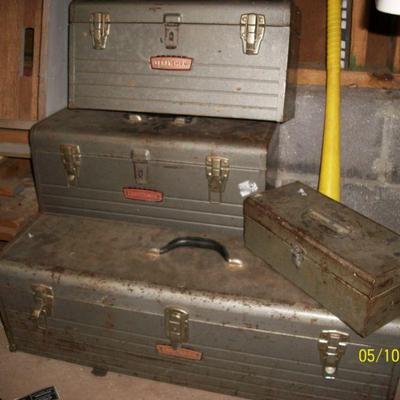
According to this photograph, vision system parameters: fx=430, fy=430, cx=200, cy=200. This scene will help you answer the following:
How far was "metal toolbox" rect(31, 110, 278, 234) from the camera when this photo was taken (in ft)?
5.12

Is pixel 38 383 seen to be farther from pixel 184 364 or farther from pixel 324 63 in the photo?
pixel 324 63

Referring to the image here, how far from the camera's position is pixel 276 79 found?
157cm

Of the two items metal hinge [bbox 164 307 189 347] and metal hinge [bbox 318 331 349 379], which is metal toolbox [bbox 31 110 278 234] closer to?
metal hinge [bbox 164 307 189 347]

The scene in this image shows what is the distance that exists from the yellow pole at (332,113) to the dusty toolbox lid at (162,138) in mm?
263

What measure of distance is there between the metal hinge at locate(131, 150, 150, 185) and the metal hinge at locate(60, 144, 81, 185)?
0.24 metres

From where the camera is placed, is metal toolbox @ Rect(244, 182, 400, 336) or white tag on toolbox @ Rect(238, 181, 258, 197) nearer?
metal toolbox @ Rect(244, 182, 400, 336)

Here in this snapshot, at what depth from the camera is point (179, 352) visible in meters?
1.50

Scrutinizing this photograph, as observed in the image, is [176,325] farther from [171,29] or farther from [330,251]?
[171,29]

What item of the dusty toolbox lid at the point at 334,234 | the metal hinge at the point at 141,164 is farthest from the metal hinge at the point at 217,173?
the metal hinge at the point at 141,164

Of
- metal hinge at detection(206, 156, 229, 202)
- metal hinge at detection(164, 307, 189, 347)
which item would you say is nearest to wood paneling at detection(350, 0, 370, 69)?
metal hinge at detection(206, 156, 229, 202)

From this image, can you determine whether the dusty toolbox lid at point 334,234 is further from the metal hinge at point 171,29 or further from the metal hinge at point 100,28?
the metal hinge at point 100,28

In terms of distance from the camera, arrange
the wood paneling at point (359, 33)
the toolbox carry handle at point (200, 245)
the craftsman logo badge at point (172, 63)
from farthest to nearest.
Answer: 1. the wood paneling at point (359, 33)
2. the craftsman logo badge at point (172, 63)
3. the toolbox carry handle at point (200, 245)
